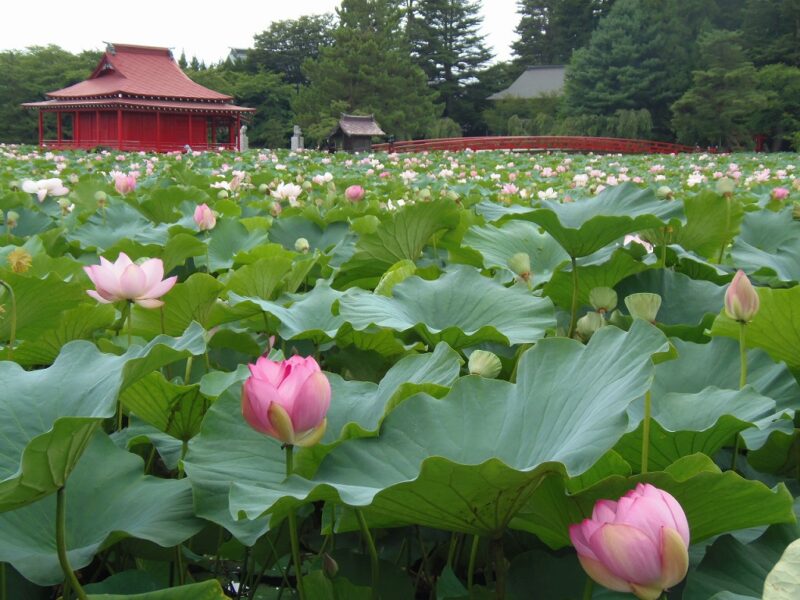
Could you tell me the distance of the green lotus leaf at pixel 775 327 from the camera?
2.47 ft

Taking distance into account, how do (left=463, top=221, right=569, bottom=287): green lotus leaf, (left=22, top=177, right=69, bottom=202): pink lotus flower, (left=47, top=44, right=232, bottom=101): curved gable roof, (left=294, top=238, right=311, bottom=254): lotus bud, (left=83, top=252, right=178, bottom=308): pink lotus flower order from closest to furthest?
(left=83, top=252, right=178, bottom=308): pink lotus flower
(left=463, top=221, right=569, bottom=287): green lotus leaf
(left=294, top=238, right=311, bottom=254): lotus bud
(left=22, top=177, right=69, bottom=202): pink lotus flower
(left=47, top=44, right=232, bottom=101): curved gable roof

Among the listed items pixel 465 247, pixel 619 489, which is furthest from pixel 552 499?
pixel 465 247

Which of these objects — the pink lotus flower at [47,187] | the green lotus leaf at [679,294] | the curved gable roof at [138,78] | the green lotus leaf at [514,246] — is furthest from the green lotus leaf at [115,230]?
the curved gable roof at [138,78]

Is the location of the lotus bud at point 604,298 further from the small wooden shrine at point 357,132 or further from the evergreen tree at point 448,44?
the evergreen tree at point 448,44

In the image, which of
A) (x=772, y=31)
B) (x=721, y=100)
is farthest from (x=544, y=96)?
(x=721, y=100)

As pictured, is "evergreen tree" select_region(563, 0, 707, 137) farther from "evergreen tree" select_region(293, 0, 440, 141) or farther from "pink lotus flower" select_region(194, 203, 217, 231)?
"pink lotus flower" select_region(194, 203, 217, 231)

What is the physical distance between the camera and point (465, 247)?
1279 millimetres

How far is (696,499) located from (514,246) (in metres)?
0.89

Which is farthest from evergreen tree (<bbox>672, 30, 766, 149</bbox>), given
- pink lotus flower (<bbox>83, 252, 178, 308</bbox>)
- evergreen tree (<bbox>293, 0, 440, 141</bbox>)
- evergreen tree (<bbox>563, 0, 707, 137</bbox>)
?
pink lotus flower (<bbox>83, 252, 178, 308</bbox>)

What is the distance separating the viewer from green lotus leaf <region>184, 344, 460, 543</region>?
21.1 inches

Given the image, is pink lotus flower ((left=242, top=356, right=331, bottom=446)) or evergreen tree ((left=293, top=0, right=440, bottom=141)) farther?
evergreen tree ((left=293, top=0, right=440, bottom=141))

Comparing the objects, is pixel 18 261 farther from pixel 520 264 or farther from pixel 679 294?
pixel 679 294

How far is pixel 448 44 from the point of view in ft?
103

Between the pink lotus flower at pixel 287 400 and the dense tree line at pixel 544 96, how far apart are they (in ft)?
76.3
